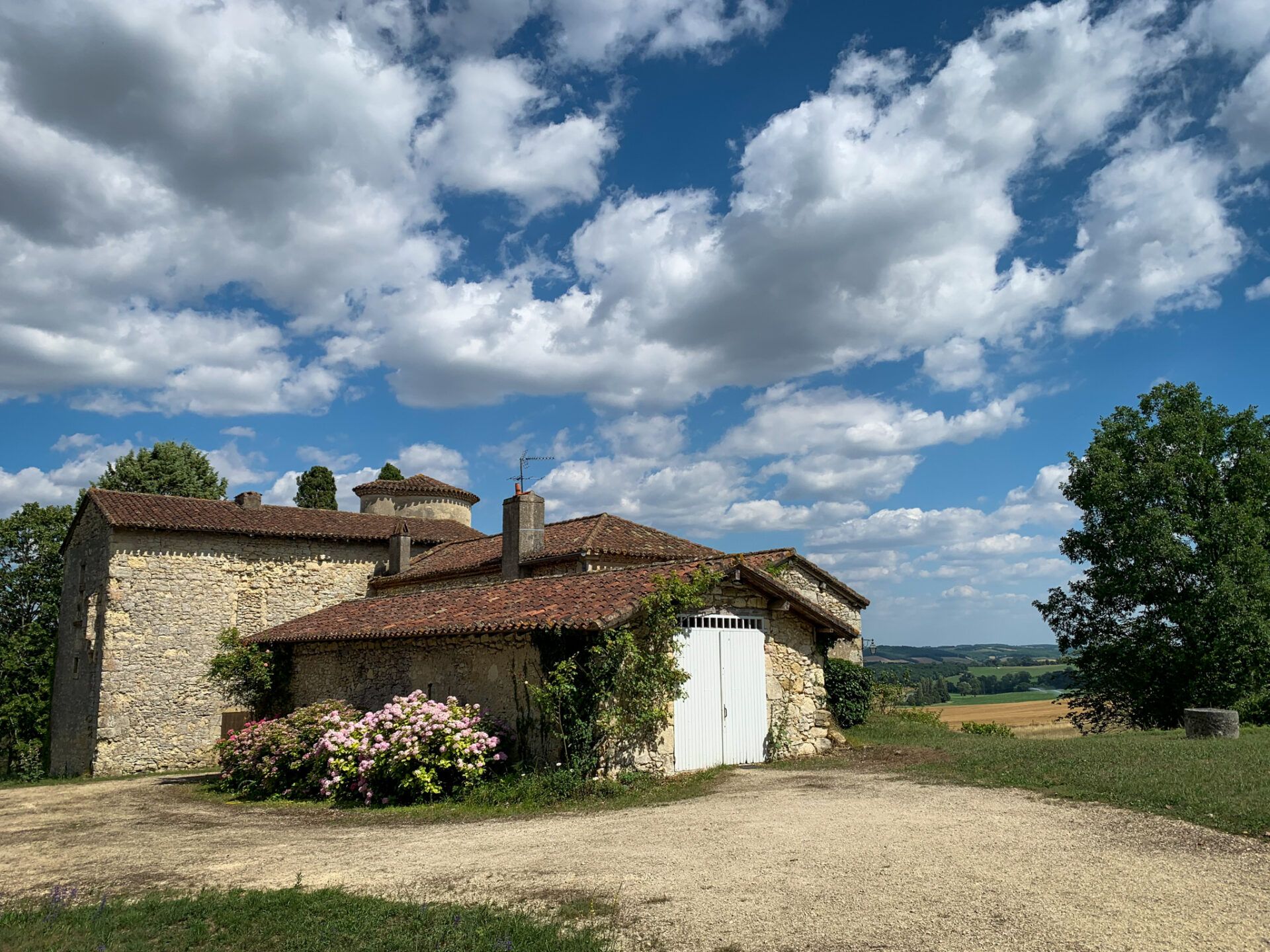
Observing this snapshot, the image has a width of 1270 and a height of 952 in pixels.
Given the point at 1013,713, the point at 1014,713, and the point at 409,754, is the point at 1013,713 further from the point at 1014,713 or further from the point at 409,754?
the point at 409,754

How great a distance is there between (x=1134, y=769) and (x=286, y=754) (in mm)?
12601

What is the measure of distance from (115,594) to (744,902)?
22044mm

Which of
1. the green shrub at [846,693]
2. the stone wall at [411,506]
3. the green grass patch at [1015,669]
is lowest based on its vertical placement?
the green grass patch at [1015,669]

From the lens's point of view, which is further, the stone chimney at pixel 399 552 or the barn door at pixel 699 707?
the stone chimney at pixel 399 552

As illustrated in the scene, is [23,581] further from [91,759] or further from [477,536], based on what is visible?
[477,536]

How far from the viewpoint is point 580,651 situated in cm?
1239

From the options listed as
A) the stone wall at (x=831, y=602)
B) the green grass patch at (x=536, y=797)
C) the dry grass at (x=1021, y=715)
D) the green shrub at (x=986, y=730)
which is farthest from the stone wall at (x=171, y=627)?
the dry grass at (x=1021, y=715)

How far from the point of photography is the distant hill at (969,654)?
107 metres

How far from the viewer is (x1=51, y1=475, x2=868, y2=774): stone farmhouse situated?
540 inches

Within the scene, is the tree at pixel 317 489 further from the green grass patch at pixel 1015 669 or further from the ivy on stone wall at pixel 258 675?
the green grass patch at pixel 1015 669

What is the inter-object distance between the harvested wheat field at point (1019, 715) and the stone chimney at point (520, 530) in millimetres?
15173

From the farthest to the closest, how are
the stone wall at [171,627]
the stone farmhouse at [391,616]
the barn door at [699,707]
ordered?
the stone wall at [171,627], the stone farmhouse at [391,616], the barn door at [699,707]

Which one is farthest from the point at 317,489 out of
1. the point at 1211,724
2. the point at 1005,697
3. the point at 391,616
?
the point at 1005,697

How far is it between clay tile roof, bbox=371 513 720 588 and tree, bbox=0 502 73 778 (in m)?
14.3
